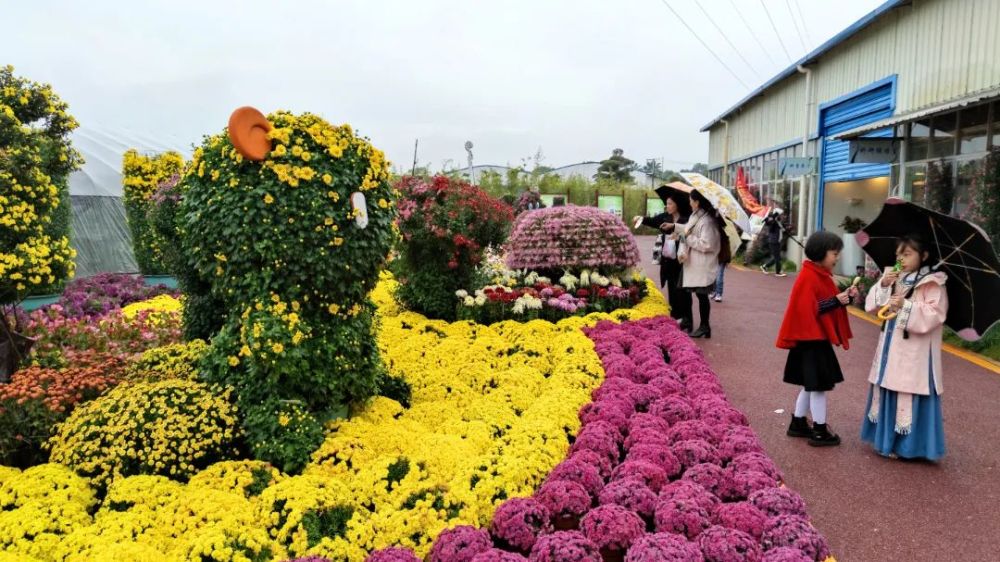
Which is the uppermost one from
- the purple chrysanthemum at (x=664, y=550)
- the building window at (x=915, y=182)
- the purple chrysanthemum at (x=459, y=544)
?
the building window at (x=915, y=182)

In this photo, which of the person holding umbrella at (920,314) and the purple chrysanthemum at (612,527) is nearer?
the purple chrysanthemum at (612,527)

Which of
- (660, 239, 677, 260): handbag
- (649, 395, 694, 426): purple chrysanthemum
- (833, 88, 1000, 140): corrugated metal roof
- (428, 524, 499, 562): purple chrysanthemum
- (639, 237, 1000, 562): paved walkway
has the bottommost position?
(639, 237, 1000, 562): paved walkway

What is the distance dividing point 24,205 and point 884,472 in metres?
5.75

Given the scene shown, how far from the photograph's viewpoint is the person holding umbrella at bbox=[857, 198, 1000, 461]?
154 inches

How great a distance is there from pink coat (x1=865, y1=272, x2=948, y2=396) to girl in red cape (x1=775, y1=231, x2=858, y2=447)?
35cm

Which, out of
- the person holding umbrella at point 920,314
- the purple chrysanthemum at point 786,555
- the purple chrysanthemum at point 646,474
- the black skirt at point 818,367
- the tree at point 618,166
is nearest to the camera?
the purple chrysanthemum at point 786,555

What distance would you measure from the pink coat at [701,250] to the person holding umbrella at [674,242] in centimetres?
29

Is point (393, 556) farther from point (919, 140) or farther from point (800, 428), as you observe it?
point (919, 140)

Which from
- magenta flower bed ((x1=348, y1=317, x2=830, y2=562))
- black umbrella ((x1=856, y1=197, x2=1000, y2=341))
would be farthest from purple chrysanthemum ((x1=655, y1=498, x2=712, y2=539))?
black umbrella ((x1=856, y1=197, x2=1000, y2=341))

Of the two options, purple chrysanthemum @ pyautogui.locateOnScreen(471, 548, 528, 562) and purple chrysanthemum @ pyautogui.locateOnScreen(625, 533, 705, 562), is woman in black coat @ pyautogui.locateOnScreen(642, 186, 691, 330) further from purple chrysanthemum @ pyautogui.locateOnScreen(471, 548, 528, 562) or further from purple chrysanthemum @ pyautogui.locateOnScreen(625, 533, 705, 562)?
purple chrysanthemum @ pyautogui.locateOnScreen(471, 548, 528, 562)

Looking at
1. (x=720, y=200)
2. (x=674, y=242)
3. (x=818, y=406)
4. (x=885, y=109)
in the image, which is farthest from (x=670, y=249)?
(x=885, y=109)

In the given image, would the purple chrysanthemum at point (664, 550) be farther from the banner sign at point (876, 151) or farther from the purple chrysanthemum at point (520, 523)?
the banner sign at point (876, 151)

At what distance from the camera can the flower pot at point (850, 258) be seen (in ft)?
42.3

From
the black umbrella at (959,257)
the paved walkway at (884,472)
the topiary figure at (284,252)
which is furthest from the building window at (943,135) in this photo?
the topiary figure at (284,252)
